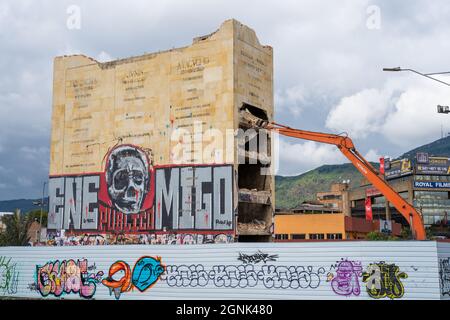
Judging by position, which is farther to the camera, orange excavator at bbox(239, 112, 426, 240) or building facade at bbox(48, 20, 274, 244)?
building facade at bbox(48, 20, 274, 244)

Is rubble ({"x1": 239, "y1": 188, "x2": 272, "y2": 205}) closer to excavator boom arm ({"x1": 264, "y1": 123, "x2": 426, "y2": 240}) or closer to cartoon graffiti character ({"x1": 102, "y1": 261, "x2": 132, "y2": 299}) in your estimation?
excavator boom arm ({"x1": 264, "y1": 123, "x2": 426, "y2": 240})

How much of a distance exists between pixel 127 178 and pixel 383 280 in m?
26.1

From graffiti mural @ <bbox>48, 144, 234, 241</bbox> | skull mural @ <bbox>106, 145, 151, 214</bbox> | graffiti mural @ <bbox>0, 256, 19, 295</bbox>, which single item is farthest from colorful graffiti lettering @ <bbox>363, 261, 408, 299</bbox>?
graffiti mural @ <bbox>0, 256, 19, 295</bbox>

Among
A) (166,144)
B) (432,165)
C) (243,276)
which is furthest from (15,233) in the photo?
(432,165)

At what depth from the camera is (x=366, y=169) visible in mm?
34688

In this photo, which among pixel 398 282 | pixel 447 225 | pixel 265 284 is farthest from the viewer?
pixel 447 225

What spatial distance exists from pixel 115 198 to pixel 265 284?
21719 millimetres

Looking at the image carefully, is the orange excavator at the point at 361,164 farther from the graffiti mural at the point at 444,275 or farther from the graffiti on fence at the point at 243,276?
the graffiti on fence at the point at 243,276

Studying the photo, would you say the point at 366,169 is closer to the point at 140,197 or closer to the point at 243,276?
the point at 243,276

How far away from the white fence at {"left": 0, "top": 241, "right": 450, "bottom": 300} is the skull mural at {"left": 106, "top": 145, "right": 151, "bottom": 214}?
11247 mm

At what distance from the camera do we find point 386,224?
275 feet

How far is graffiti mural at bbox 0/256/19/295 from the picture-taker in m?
34.3
